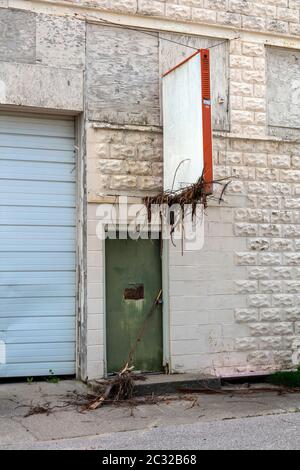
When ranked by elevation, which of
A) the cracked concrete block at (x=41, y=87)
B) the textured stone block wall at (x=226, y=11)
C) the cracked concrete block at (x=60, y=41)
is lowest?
the cracked concrete block at (x=41, y=87)

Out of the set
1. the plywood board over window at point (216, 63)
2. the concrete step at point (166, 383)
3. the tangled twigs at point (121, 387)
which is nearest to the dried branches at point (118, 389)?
the tangled twigs at point (121, 387)

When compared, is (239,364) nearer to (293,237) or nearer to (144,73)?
(293,237)

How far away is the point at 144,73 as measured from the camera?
9258 mm

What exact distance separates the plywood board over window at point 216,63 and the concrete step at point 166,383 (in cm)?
375

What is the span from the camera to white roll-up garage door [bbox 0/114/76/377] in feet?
28.5

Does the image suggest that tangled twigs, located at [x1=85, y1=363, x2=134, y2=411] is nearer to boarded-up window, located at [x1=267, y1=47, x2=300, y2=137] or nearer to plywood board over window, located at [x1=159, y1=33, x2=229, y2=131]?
plywood board over window, located at [x1=159, y1=33, x2=229, y2=131]

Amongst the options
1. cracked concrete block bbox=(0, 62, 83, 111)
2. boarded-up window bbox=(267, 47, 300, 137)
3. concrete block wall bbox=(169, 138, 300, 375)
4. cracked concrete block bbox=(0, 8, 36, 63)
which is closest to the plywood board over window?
concrete block wall bbox=(169, 138, 300, 375)

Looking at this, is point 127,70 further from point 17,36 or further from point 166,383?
point 166,383

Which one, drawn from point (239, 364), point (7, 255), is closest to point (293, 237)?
point (239, 364)

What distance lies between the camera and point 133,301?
9.12 meters

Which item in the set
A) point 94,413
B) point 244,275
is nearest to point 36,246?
point 94,413

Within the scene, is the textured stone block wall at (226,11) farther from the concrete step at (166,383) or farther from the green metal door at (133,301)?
the concrete step at (166,383)

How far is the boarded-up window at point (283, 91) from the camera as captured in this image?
10125 mm

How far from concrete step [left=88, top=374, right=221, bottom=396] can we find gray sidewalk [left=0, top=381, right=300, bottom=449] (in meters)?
0.16
